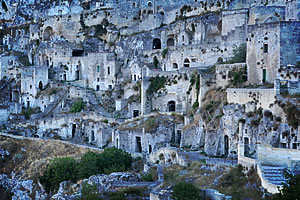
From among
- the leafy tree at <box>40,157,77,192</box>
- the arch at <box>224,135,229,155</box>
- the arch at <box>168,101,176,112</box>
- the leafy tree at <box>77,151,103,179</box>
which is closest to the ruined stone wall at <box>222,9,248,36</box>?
the arch at <box>168,101,176,112</box>

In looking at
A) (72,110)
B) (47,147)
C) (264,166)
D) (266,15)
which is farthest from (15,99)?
(264,166)

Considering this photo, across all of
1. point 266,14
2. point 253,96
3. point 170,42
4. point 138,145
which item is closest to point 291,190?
point 253,96

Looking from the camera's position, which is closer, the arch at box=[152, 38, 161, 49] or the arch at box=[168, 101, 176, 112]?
the arch at box=[168, 101, 176, 112]

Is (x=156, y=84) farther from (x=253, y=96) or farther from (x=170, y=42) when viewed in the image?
(x=253, y=96)

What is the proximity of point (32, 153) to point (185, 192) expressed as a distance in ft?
93.5

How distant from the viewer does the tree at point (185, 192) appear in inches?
1039

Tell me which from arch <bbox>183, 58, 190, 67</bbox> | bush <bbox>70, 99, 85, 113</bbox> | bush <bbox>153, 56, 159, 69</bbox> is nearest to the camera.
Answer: arch <bbox>183, 58, 190, 67</bbox>

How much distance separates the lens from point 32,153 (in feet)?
169

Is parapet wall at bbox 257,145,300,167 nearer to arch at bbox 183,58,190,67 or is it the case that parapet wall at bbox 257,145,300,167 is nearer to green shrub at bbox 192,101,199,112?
green shrub at bbox 192,101,199,112

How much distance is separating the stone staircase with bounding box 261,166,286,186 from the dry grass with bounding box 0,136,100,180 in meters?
22.8

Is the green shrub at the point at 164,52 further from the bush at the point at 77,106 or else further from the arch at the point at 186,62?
the bush at the point at 77,106

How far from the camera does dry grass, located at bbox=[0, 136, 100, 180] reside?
158 feet

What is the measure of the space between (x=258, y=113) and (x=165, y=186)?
9.18 m

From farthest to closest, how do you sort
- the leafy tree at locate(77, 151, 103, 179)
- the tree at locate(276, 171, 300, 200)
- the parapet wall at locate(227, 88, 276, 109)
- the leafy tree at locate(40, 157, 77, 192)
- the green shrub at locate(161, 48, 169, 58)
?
the green shrub at locate(161, 48, 169, 58) < the leafy tree at locate(40, 157, 77, 192) < the leafy tree at locate(77, 151, 103, 179) < the parapet wall at locate(227, 88, 276, 109) < the tree at locate(276, 171, 300, 200)
